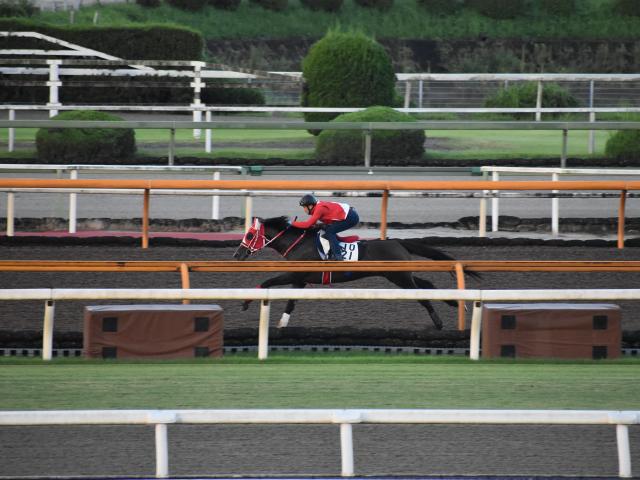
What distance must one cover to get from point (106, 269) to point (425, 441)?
320 centimetres

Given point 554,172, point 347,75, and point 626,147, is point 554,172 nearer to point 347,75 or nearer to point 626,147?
point 626,147

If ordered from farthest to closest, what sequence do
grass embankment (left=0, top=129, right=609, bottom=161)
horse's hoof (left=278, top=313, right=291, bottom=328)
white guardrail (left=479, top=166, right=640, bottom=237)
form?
grass embankment (left=0, top=129, right=609, bottom=161) → white guardrail (left=479, top=166, right=640, bottom=237) → horse's hoof (left=278, top=313, right=291, bottom=328)

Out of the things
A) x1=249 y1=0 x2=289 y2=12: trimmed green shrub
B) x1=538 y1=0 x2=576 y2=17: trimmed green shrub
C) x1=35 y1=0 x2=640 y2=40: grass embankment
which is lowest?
x1=35 y1=0 x2=640 y2=40: grass embankment

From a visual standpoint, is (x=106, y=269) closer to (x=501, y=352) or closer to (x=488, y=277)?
(x=501, y=352)

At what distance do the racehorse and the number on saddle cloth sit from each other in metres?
0.03

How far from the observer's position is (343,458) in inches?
180

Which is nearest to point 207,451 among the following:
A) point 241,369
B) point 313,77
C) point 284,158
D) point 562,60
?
point 241,369

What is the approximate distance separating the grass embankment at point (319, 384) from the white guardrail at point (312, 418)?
1.17 m

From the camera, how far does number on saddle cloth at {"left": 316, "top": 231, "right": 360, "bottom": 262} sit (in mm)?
9102

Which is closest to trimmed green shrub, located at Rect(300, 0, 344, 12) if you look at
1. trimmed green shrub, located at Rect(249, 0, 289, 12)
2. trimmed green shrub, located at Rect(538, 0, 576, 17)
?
trimmed green shrub, located at Rect(249, 0, 289, 12)

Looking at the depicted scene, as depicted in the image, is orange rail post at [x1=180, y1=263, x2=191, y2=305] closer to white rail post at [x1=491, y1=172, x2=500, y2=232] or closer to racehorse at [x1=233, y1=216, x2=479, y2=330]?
racehorse at [x1=233, y1=216, x2=479, y2=330]

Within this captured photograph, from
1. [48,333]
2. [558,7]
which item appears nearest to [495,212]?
[48,333]

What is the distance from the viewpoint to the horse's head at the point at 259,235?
360 inches

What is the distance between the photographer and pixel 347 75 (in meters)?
19.2
